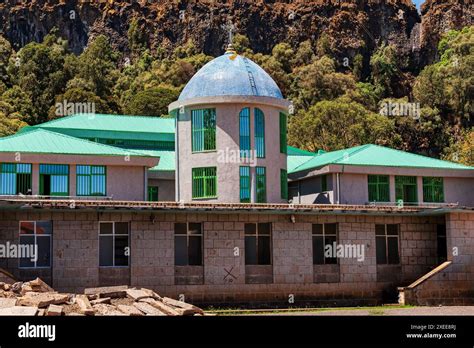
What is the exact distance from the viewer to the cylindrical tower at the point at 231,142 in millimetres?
49250

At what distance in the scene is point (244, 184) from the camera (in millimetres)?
49188

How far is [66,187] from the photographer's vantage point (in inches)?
1763

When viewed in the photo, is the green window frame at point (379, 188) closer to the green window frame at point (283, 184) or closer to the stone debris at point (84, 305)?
the green window frame at point (283, 184)

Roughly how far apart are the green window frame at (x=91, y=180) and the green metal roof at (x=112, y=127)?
29.5 feet

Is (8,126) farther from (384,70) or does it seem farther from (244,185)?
(384,70)

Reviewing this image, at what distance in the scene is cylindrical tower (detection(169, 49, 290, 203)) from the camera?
162 ft

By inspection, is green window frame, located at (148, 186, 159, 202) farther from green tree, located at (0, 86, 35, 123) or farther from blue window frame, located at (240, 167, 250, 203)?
green tree, located at (0, 86, 35, 123)

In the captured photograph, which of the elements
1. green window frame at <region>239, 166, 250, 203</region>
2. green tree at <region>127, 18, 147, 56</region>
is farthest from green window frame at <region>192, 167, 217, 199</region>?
green tree at <region>127, 18, 147, 56</region>

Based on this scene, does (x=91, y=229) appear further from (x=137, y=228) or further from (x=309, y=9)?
(x=309, y=9)

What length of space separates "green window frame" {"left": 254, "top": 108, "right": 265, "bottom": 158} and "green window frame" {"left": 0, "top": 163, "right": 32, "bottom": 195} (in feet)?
42.8

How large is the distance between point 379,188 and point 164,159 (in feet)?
43.6

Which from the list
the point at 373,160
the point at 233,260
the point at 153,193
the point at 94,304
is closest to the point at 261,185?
the point at 373,160

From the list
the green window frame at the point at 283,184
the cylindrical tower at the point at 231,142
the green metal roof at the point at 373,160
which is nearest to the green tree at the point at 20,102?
the cylindrical tower at the point at 231,142
